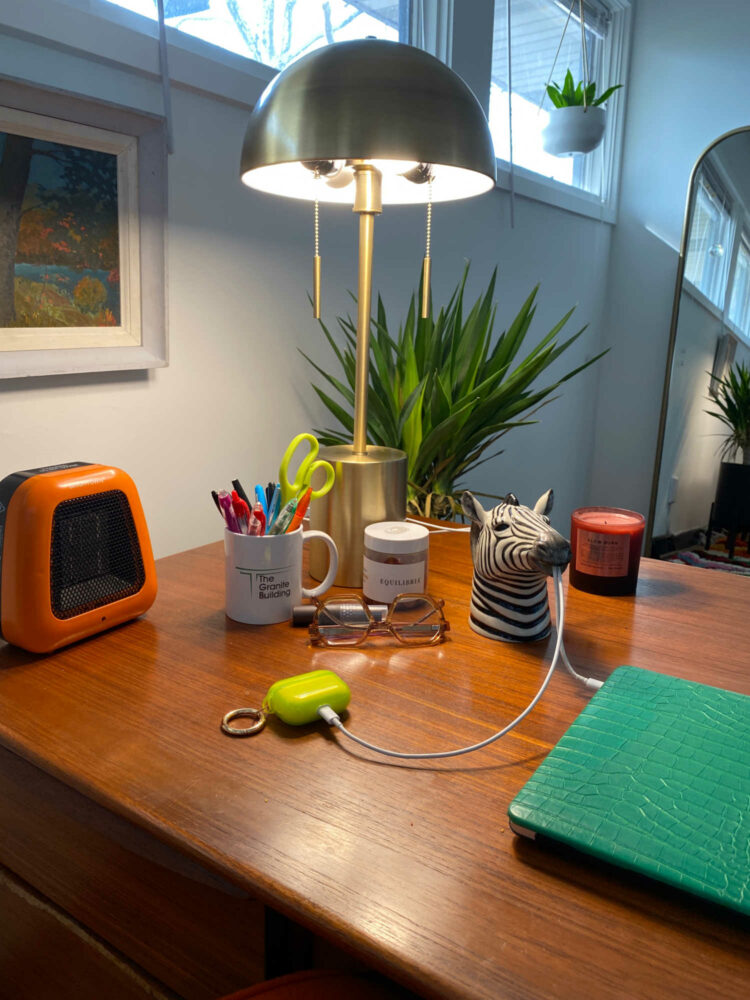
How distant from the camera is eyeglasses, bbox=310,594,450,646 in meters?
0.84

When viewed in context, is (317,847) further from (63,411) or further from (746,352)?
(746,352)

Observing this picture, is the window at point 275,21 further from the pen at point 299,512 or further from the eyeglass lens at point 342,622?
the eyeglass lens at point 342,622

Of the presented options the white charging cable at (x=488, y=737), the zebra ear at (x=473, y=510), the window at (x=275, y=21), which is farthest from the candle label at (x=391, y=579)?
the window at (x=275, y=21)

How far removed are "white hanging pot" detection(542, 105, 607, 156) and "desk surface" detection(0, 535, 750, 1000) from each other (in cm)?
194

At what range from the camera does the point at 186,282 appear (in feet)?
4.30

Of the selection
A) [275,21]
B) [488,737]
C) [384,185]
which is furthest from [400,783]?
[275,21]

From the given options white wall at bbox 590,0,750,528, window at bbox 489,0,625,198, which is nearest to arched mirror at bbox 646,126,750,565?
white wall at bbox 590,0,750,528

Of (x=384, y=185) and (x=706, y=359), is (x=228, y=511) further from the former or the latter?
(x=706, y=359)

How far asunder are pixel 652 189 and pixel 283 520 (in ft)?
9.04

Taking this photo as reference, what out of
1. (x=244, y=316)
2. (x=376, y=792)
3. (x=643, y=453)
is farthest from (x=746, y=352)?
(x=376, y=792)

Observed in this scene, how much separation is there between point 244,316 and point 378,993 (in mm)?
1170

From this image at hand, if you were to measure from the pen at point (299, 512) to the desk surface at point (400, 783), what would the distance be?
0.13 metres

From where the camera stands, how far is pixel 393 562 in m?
0.91

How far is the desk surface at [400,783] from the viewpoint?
0.44m
